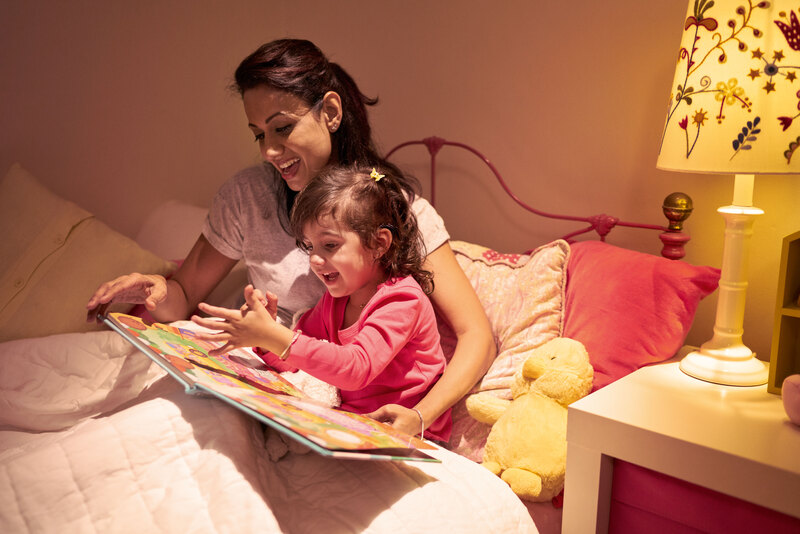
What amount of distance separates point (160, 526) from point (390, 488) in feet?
1.14

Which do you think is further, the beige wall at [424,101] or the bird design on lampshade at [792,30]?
the beige wall at [424,101]

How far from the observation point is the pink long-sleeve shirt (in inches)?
45.8

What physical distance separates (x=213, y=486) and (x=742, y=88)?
1097 millimetres

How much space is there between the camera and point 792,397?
104cm

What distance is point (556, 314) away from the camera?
4.76 feet

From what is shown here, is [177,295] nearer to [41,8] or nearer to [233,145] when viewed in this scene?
[233,145]

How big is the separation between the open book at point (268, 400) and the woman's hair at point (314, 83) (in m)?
0.59

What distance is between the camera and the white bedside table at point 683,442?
93 centimetres

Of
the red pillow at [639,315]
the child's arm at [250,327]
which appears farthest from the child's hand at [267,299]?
the red pillow at [639,315]

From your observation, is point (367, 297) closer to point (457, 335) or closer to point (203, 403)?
point (457, 335)

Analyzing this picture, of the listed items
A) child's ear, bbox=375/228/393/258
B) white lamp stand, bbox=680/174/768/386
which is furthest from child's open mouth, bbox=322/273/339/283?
white lamp stand, bbox=680/174/768/386

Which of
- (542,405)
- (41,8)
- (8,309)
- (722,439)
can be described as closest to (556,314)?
(542,405)

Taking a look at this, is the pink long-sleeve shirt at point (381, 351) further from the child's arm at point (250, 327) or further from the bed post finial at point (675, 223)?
the bed post finial at point (675, 223)

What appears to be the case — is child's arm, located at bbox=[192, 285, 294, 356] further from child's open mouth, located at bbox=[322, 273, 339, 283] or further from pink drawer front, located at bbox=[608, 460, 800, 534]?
pink drawer front, located at bbox=[608, 460, 800, 534]
